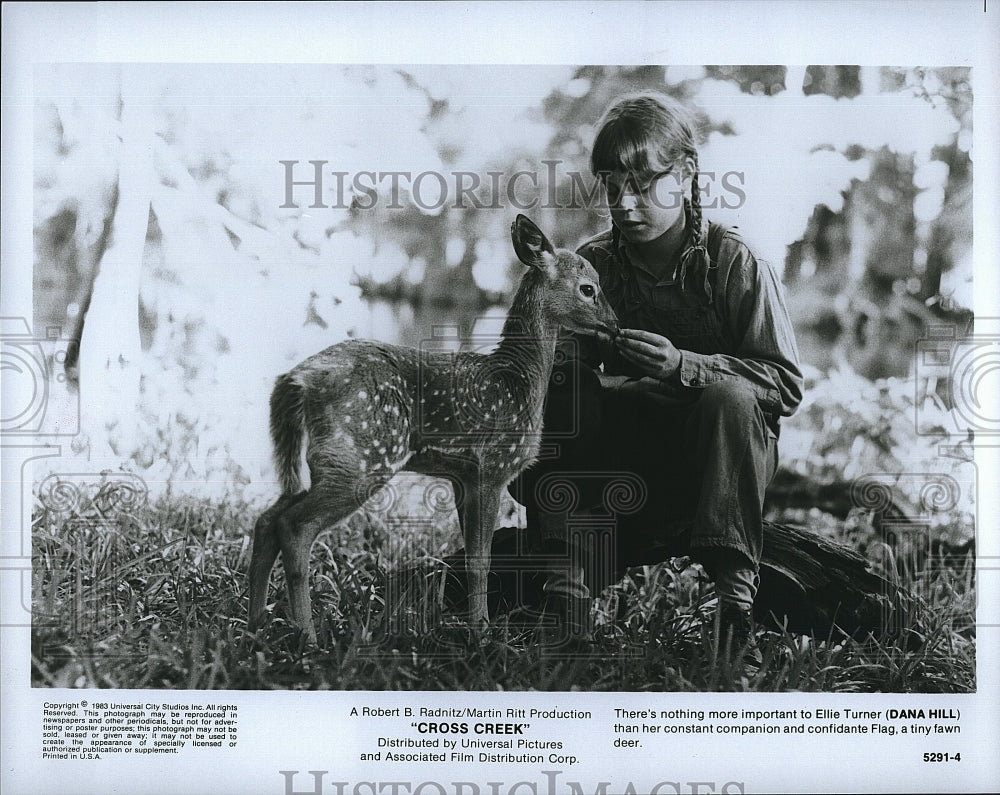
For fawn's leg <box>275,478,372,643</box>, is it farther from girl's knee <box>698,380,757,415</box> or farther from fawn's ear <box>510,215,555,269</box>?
girl's knee <box>698,380,757,415</box>

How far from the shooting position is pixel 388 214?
3.23 m

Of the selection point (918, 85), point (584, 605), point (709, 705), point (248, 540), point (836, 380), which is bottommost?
point (709, 705)

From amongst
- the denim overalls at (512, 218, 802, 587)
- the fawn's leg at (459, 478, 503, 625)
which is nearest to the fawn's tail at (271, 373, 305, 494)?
the fawn's leg at (459, 478, 503, 625)

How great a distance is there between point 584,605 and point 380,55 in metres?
2.12

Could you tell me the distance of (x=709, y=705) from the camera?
316 cm

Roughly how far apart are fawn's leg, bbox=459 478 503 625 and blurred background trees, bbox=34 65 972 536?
2.06ft

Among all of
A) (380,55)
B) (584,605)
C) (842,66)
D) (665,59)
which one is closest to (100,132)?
(380,55)

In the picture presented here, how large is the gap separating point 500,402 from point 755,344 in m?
0.94

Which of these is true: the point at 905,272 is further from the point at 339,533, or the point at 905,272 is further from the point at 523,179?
the point at 339,533

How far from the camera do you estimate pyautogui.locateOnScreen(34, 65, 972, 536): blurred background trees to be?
3215 mm

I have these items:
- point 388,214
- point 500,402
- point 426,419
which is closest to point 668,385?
point 500,402

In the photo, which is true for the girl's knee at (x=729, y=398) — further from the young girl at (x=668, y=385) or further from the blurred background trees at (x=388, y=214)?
the blurred background trees at (x=388, y=214)

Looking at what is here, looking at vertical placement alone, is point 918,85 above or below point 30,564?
above

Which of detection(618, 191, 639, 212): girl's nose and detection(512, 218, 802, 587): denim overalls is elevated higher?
detection(618, 191, 639, 212): girl's nose
